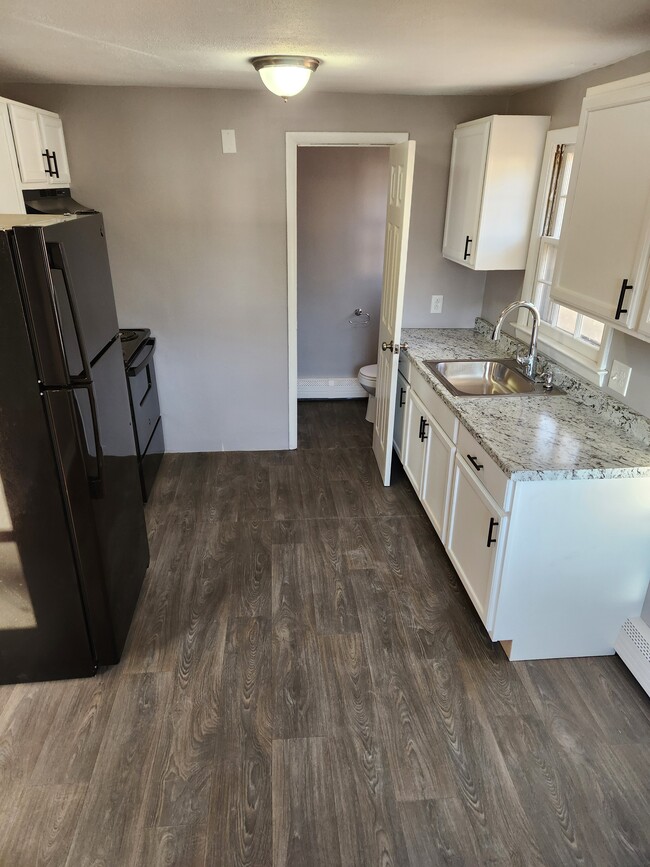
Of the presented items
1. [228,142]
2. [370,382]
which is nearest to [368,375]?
[370,382]

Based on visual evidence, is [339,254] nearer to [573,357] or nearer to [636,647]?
[573,357]

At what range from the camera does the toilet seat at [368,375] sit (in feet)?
15.3

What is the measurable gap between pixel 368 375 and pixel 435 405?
5.85 feet

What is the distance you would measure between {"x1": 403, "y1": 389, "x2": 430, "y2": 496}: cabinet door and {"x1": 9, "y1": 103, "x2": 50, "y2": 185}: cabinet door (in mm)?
2285

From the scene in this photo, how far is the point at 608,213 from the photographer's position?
1995 mm

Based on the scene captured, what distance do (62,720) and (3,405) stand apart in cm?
116

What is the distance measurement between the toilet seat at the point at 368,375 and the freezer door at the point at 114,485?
2404 mm

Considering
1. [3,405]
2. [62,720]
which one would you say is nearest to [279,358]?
[3,405]

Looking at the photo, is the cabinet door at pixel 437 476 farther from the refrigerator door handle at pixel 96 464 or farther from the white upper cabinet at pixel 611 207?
the refrigerator door handle at pixel 96 464

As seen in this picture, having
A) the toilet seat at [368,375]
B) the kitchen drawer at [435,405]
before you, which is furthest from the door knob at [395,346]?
the toilet seat at [368,375]

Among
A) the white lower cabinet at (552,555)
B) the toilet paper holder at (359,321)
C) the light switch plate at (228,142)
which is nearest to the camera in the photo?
the white lower cabinet at (552,555)

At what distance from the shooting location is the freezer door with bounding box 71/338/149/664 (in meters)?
2.04

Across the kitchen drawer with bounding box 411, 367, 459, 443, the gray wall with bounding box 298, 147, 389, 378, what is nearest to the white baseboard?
Result: the gray wall with bounding box 298, 147, 389, 378

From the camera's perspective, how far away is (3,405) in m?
1.87
